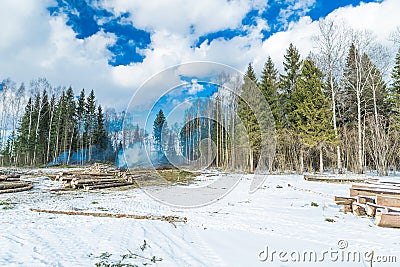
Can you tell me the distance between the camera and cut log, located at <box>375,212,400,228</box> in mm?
5977

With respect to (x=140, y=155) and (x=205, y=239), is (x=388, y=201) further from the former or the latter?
(x=140, y=155)

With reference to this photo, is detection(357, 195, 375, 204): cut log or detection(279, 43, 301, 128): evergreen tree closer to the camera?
detection(357, 195, 375, 204): cut log

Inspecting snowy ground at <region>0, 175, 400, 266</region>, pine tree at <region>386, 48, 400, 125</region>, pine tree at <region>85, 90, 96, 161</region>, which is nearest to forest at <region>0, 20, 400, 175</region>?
pine tree at <region>386, 48, 400, 125</region>

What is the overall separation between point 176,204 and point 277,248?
6291mm

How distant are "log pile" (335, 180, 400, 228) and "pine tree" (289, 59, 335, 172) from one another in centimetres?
1668

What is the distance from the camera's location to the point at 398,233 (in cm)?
557

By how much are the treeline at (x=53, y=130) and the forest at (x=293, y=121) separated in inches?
7.1

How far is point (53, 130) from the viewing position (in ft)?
135

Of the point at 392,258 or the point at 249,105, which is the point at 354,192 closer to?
the point at 392,258

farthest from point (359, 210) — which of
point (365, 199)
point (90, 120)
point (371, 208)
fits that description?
point (90, 120)

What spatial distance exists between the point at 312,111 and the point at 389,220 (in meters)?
21.1

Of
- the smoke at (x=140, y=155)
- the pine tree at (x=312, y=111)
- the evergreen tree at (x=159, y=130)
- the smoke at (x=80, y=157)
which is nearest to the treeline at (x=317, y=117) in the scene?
the pine tree at (x=312, y=111)

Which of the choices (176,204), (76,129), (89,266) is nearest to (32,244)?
(89,266)

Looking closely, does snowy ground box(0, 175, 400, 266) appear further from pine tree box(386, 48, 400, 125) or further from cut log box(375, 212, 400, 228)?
pine tree box(386, 48, 400, 125)
